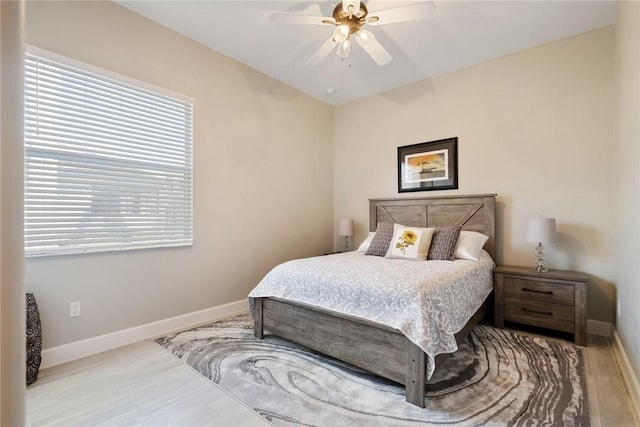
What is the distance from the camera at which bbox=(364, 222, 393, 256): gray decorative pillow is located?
11.3 ft

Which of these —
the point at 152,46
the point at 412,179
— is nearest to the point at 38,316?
the point at 152,46

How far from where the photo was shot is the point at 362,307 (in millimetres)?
2102

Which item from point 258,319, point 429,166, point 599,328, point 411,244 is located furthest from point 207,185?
point 599,328

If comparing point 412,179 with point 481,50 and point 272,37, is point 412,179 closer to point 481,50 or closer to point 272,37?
point 481,50

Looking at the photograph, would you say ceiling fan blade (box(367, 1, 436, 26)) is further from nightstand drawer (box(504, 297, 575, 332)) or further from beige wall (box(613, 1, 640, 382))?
nightstand drawer (box(504, 297, 575, 332))

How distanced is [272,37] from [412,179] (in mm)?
2419

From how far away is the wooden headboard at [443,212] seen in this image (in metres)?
3.41

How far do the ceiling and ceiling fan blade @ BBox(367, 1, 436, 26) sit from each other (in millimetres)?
304

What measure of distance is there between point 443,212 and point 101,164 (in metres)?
3.58

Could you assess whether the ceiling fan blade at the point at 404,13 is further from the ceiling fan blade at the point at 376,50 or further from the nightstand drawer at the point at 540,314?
the nightstand drawer at the point at 540,314

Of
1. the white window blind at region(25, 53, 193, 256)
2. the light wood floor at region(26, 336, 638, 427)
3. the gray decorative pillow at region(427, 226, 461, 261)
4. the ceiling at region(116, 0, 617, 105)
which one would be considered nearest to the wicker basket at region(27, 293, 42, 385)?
the light wood floor at region(26, 336, 638, 427)

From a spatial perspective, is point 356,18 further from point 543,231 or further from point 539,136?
point 543,231

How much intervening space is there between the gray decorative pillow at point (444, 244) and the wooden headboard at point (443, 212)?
385 millimetres

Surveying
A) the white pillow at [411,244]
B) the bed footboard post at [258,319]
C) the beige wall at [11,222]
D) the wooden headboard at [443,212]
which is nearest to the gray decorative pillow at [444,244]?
the white pillow at [411,244]
